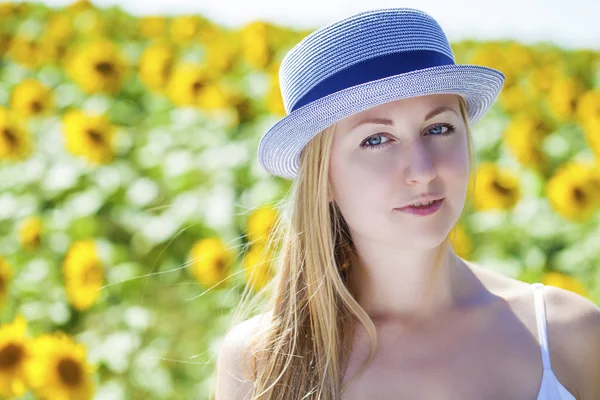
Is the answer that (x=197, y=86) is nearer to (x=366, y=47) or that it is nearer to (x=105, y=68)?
(x=105, y=68)

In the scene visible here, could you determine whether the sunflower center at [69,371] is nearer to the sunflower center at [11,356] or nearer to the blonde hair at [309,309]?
the sunflower center at [11,356]

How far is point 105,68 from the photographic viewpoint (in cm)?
523

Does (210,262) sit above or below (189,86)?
below

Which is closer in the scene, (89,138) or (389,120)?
(389,120)

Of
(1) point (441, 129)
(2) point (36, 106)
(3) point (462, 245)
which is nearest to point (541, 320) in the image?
(1) point (441, 129)

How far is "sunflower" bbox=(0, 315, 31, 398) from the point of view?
3127mm

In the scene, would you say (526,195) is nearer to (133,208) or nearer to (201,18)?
(133,208)

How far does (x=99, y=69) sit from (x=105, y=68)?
0.12 ft

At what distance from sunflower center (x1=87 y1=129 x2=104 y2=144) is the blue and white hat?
8.88 ft

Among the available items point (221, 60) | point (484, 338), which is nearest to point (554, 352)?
point (484, 338)

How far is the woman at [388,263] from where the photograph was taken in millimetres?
1954

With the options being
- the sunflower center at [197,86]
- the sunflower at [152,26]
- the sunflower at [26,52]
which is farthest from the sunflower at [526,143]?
the sunflower at [26,52]

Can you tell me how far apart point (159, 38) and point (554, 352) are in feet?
15.7

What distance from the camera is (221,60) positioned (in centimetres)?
548
